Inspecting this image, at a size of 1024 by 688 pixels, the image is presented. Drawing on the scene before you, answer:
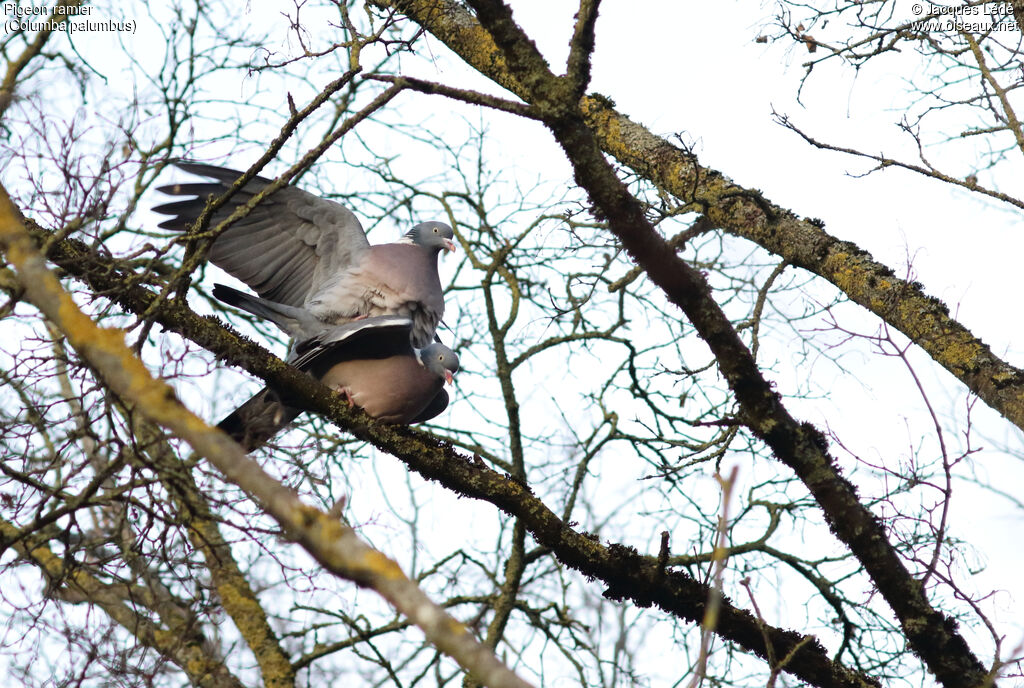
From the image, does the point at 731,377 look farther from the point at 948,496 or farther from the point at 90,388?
the point at 90,388

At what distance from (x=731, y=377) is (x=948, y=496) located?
775 millimetres

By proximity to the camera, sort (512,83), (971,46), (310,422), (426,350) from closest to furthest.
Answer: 1. (971,46)
2. (426,350)
3. (512,83)
4. (310,422)

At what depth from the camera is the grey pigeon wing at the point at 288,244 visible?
17.0ft

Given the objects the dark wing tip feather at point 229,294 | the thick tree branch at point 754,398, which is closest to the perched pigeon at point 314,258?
the dark wing tip feather at point 229,294

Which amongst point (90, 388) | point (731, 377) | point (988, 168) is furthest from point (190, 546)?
point (988, 168)

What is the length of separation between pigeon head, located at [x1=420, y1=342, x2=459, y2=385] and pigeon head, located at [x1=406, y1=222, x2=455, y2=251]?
104cm

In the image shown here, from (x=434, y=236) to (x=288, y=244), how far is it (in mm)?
856

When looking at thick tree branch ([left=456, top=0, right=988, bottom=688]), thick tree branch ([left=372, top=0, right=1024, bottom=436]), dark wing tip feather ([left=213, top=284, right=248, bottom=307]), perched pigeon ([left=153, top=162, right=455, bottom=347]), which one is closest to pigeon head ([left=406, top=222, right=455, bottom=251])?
perched pigeon ([left=153, top=162, right=455, bottom=347])

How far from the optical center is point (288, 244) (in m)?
5.30

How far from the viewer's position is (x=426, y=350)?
187 inches

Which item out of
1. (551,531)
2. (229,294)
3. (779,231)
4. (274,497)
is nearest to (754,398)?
(551,531)

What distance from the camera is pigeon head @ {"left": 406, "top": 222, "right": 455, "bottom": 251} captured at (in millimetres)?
5741

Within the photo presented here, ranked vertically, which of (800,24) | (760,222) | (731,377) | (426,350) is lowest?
(731,377)

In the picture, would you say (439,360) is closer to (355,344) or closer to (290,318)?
(355,344)
